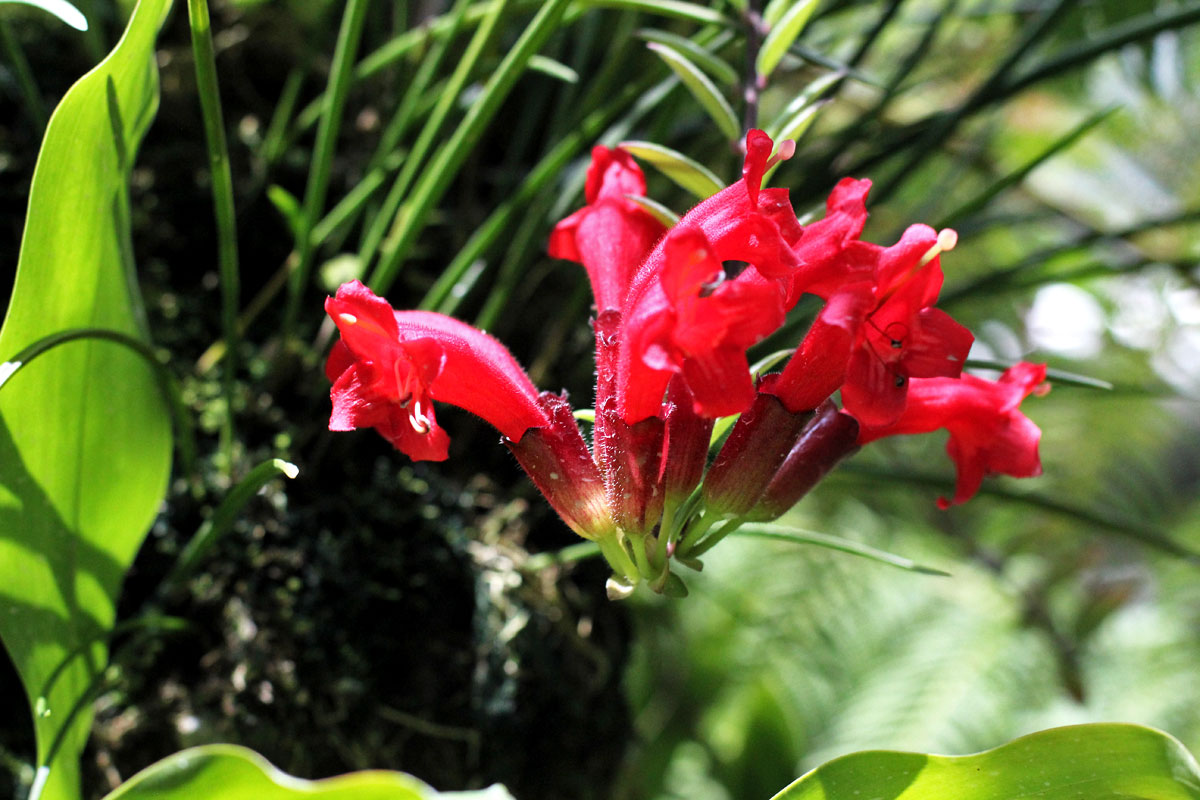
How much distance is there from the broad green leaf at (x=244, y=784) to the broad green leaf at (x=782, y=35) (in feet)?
1.34

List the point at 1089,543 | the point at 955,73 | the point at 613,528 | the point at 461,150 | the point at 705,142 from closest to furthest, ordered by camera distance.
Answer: the point at 613,528
the point at 461,150
the point at 705,142
the point at 955,73
the point at 1089,543

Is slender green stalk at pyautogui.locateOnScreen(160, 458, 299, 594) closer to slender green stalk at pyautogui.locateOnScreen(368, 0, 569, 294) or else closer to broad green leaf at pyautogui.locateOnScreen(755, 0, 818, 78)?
slender green stalk at pyautogui.locateOnScreen(368, 0, 569, 294)

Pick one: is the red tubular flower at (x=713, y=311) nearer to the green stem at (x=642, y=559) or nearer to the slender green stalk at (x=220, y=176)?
the green stem at (x=642, y=559)

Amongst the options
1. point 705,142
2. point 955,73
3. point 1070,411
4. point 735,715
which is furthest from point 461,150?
point 1070,411

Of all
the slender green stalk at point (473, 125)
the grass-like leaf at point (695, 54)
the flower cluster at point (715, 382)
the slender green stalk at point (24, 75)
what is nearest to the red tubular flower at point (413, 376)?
the flower cluster at point (715, 382)

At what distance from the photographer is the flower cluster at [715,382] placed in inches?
14.0

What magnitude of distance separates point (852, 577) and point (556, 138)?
97 cm

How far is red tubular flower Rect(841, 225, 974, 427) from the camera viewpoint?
37cm

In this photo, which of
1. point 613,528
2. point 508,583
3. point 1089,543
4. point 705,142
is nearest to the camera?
point 613,528

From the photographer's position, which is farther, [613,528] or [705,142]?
[705,142]

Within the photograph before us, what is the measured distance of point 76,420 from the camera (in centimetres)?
50

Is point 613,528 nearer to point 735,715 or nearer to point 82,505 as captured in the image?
point 82,505

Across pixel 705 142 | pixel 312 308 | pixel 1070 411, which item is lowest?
pixel 1070 411

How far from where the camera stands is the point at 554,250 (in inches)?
20.8
